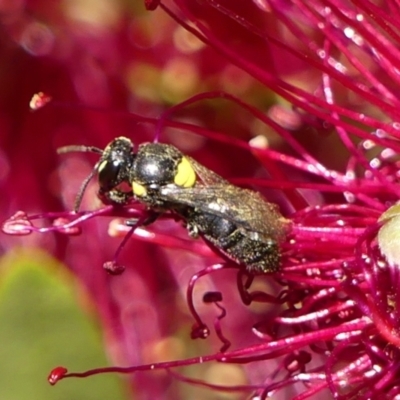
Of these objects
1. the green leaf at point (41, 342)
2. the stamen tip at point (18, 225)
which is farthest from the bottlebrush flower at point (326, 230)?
the green leaf at point (41, 342)

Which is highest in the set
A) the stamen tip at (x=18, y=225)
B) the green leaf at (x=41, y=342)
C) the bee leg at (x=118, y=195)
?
the bee leg at (x=118, y=195)

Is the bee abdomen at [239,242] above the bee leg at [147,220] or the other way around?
above

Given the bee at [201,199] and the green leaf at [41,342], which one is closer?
the bee at [201,199]

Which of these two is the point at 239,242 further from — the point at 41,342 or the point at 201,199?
the point at 41,342

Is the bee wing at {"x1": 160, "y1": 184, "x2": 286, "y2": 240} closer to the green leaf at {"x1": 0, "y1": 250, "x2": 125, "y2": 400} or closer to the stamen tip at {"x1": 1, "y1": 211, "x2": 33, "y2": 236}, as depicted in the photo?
the stamen tip at {"x1": 1, "y1": 211, "x2": 33, "y2": 236}

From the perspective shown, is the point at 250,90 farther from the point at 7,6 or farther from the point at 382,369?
the point at 382,369

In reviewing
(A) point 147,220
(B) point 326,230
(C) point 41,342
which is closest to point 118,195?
(A) point 147,220

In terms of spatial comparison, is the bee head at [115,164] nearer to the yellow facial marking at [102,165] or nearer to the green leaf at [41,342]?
the yellow facial marking at [102,165]

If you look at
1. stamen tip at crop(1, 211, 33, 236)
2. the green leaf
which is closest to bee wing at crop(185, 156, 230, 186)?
stamen tip at crop(1, 211, 33, 236)

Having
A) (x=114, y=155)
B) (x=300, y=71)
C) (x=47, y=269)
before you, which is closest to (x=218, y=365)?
(x=47, y=269)
